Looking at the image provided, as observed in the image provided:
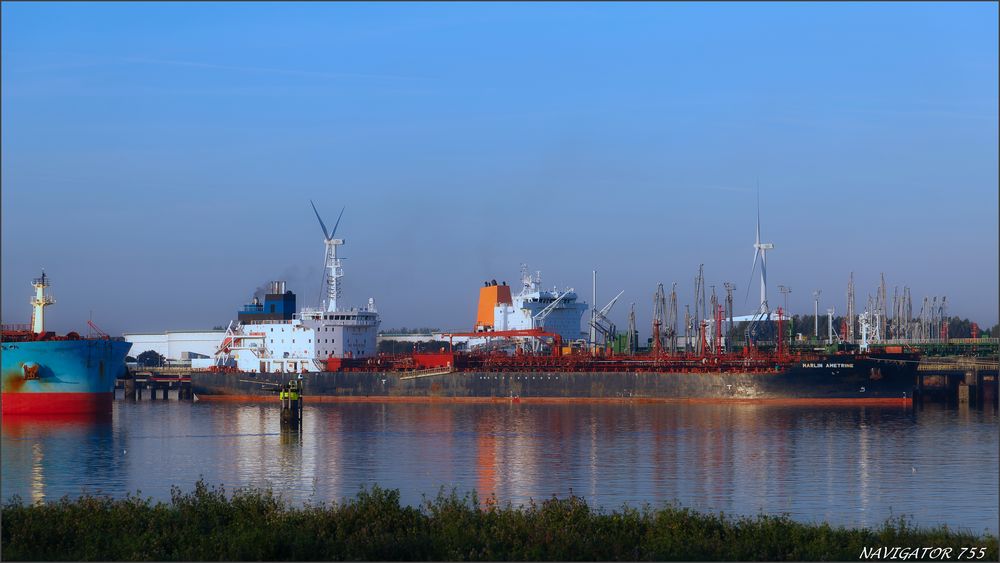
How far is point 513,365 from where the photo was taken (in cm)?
5884

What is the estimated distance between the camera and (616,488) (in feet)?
84.2

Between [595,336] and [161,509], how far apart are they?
210 ft

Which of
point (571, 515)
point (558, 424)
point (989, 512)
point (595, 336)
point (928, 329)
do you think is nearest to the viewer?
point (571, 515)

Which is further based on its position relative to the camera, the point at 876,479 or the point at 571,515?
the point at 876,479

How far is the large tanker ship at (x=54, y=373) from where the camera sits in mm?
44938

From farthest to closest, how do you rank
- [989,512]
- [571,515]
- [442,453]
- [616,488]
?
[442,453]
[616,488]
[989,512]
[571,515]

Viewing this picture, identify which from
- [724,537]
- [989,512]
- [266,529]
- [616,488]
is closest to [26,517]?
[266,529]

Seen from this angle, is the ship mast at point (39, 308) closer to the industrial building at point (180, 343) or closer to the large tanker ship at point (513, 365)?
the large tanker ship at point (513, 365)

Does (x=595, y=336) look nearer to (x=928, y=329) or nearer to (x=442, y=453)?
(x=928, y=329)

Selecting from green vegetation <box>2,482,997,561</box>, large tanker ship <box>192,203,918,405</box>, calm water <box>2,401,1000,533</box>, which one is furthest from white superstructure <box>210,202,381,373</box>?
green vegetation <box>2,482,997,561</box>

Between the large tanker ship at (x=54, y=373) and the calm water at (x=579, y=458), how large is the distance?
1.40 metres

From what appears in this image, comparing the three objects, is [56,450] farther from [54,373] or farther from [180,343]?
[180,343]

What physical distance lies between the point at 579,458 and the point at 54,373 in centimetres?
2559

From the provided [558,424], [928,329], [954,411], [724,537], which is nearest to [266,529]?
[724,537]
